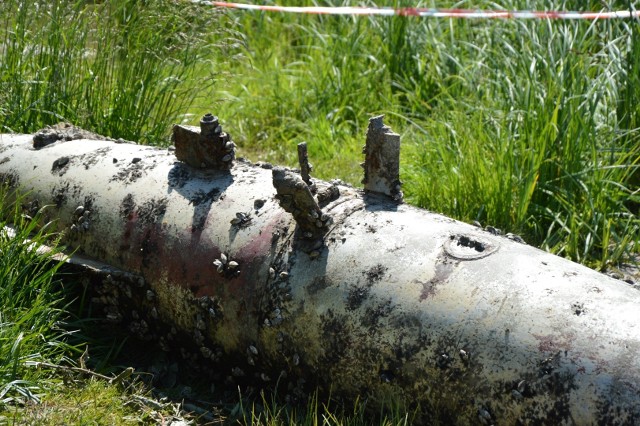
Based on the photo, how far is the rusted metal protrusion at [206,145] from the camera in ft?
11.2

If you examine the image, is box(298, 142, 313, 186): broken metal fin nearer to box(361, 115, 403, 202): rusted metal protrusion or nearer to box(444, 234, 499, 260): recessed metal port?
box(361, 115, 403, 202): rusted metal protrusion

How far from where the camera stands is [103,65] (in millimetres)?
4773

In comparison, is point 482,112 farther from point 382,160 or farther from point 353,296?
point 353,296

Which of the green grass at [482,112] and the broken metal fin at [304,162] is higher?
the broken metal fin at [304,162]

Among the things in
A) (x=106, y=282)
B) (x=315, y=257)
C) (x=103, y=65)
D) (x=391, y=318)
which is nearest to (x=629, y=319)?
(x=391, y=318)

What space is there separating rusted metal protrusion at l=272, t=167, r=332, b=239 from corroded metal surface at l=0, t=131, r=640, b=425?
5cm

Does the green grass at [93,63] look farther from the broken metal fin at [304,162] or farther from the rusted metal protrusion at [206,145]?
the broken metal fin at [304,162]

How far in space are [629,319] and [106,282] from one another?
71.8 inches

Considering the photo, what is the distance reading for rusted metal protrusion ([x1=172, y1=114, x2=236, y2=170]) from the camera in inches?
135

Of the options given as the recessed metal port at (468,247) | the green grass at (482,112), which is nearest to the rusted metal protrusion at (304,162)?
the recessed metal port at (468,247)

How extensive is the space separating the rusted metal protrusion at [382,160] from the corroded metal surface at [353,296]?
0.14 feet

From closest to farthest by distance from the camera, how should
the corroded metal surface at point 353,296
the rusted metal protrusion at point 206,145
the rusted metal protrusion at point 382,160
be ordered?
the corroded metal surface at point 353,296
the rusted metal protrusion at point 382,160
the rusted metal protrusion at point 206,145

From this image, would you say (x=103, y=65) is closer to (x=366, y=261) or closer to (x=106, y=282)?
(x=106, y=282)

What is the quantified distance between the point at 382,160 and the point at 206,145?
670mm
